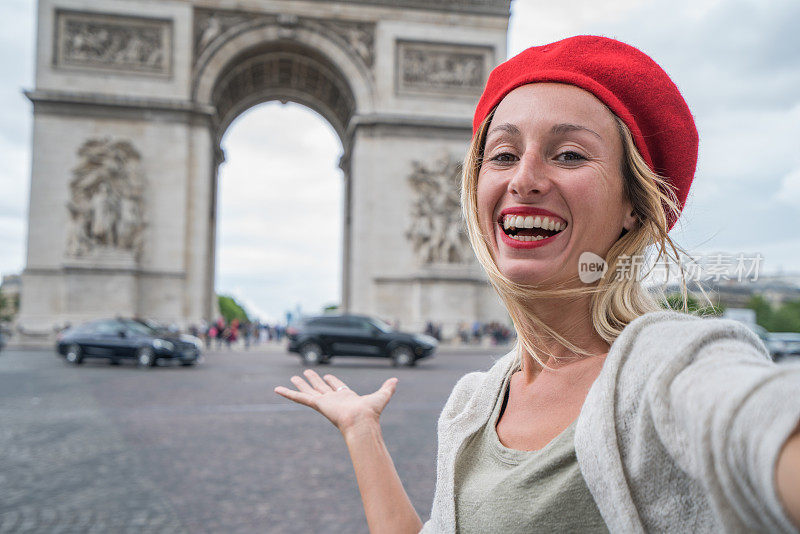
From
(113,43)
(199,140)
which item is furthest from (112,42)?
(199,140)

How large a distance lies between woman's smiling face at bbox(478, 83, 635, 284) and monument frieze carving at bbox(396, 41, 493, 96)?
22563 millimetres

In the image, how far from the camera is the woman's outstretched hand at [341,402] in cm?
128

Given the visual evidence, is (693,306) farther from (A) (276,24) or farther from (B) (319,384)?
(A) (276,24)

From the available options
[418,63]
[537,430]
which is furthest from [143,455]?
[418,63]

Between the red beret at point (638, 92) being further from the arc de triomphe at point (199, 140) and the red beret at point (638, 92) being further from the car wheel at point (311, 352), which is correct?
the arc de triomphe at point (199, 140)

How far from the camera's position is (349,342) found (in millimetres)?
14383

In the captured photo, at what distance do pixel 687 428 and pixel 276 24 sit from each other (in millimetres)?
24035

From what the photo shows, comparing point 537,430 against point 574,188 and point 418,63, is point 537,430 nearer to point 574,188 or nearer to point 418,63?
point 574,188

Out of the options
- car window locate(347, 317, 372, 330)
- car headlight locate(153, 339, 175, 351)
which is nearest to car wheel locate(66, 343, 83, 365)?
car headlight locate(153, 339, 175, 351)

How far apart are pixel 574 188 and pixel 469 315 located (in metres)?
20.9

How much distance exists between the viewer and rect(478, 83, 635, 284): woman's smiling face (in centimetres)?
98

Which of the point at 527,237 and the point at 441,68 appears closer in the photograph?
the point at 527,237

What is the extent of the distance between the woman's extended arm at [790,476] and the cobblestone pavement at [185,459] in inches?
41.8

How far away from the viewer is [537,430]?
1017mm
